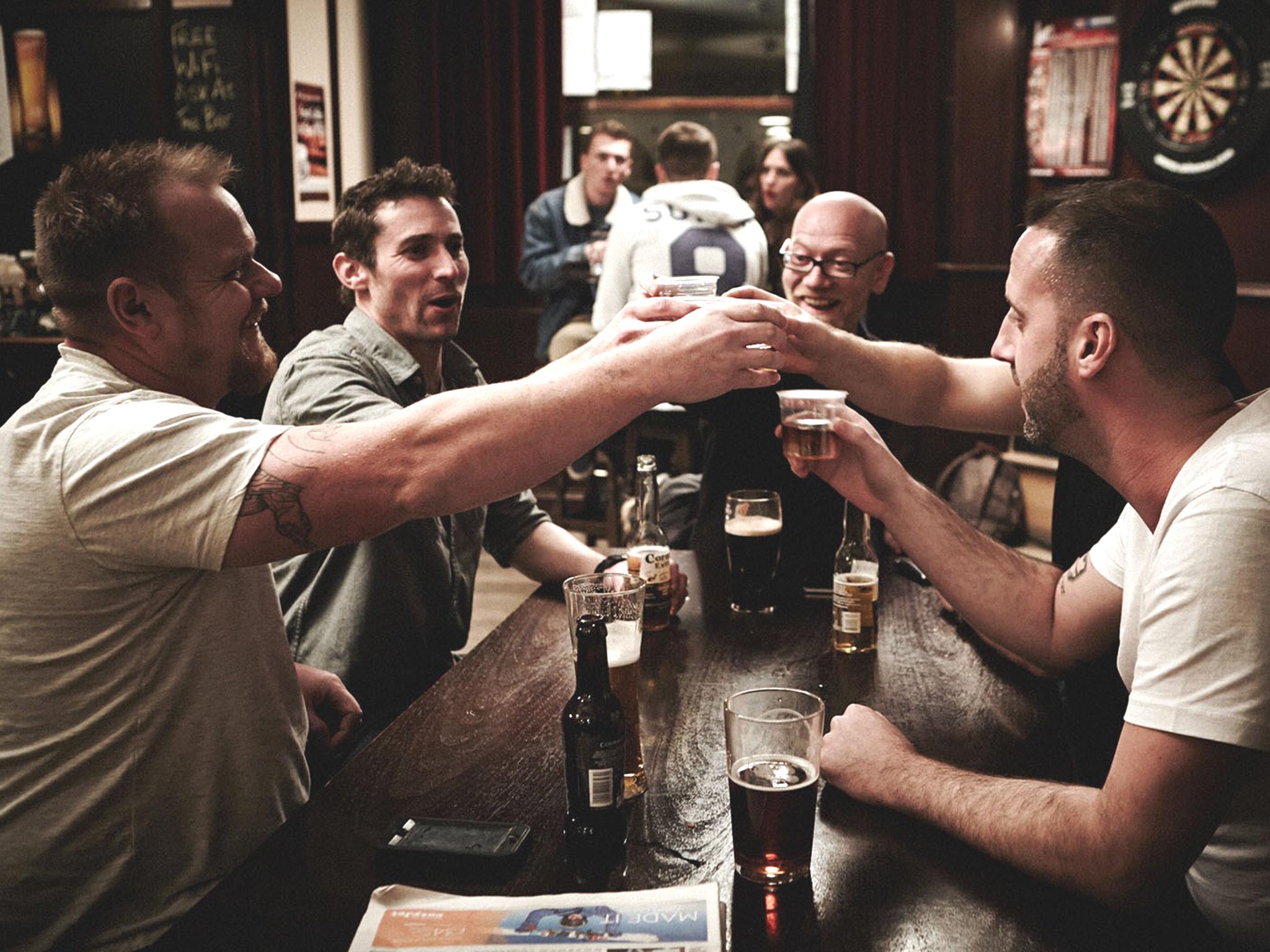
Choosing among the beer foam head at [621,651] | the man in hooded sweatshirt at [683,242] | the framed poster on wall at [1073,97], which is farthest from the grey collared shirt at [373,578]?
the framed poster on wall at [1073,97]

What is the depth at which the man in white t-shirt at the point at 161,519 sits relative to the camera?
1259 millimetres

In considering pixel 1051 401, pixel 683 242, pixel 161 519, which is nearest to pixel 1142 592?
pixel 1051 401

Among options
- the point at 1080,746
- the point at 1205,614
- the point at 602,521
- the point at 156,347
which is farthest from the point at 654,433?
the point at 1205,614

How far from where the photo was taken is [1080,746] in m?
1.89

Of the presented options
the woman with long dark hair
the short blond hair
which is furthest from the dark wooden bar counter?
the woman with long dark hair

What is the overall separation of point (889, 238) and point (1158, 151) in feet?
4.76

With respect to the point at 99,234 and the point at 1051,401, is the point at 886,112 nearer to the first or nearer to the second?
the point at 1051,401

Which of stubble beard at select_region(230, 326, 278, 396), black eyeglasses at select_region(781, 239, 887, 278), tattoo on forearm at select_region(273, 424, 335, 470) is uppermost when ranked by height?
black eyeglasses at select_region(781, 239, 887, 278)

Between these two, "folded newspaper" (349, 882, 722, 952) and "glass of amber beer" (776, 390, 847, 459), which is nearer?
"folded newspaper" (349, 882, 722, 952)

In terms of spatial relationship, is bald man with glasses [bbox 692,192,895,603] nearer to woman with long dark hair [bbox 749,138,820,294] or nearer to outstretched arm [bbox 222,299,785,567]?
outstretched arm [bbox 222,299,785,567]

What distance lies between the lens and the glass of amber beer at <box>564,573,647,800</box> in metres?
1.29

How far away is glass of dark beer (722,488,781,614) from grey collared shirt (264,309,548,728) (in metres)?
0.52

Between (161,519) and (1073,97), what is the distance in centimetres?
647

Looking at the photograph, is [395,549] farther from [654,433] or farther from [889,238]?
[889,238]
